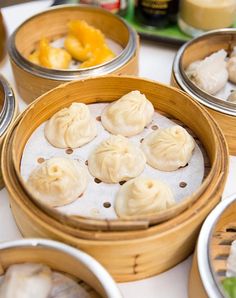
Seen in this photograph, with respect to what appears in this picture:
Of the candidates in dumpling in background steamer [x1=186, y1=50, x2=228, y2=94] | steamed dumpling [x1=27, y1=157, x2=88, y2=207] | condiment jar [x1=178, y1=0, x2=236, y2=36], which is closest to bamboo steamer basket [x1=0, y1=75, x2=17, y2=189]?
steamed dumpling [x1=27, y1=157, x2=88, y2=207]

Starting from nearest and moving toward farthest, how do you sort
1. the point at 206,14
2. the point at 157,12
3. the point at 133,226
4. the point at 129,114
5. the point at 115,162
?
the point at 133,226, the point at 115,162, the point at 129,114, the point at 206,14, the point at 157,12

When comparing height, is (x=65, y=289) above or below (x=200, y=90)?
below

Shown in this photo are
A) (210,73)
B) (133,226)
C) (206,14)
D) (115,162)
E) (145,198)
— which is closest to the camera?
(133,226)

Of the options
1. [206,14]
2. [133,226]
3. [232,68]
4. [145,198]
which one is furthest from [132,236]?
[206,14]

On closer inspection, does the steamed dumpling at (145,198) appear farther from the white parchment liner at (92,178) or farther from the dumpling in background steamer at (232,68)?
the dumpling in background steamer at (232,68)

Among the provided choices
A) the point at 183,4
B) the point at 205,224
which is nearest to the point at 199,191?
the point at 205,224

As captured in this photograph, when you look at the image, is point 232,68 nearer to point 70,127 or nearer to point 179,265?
point 70,127
